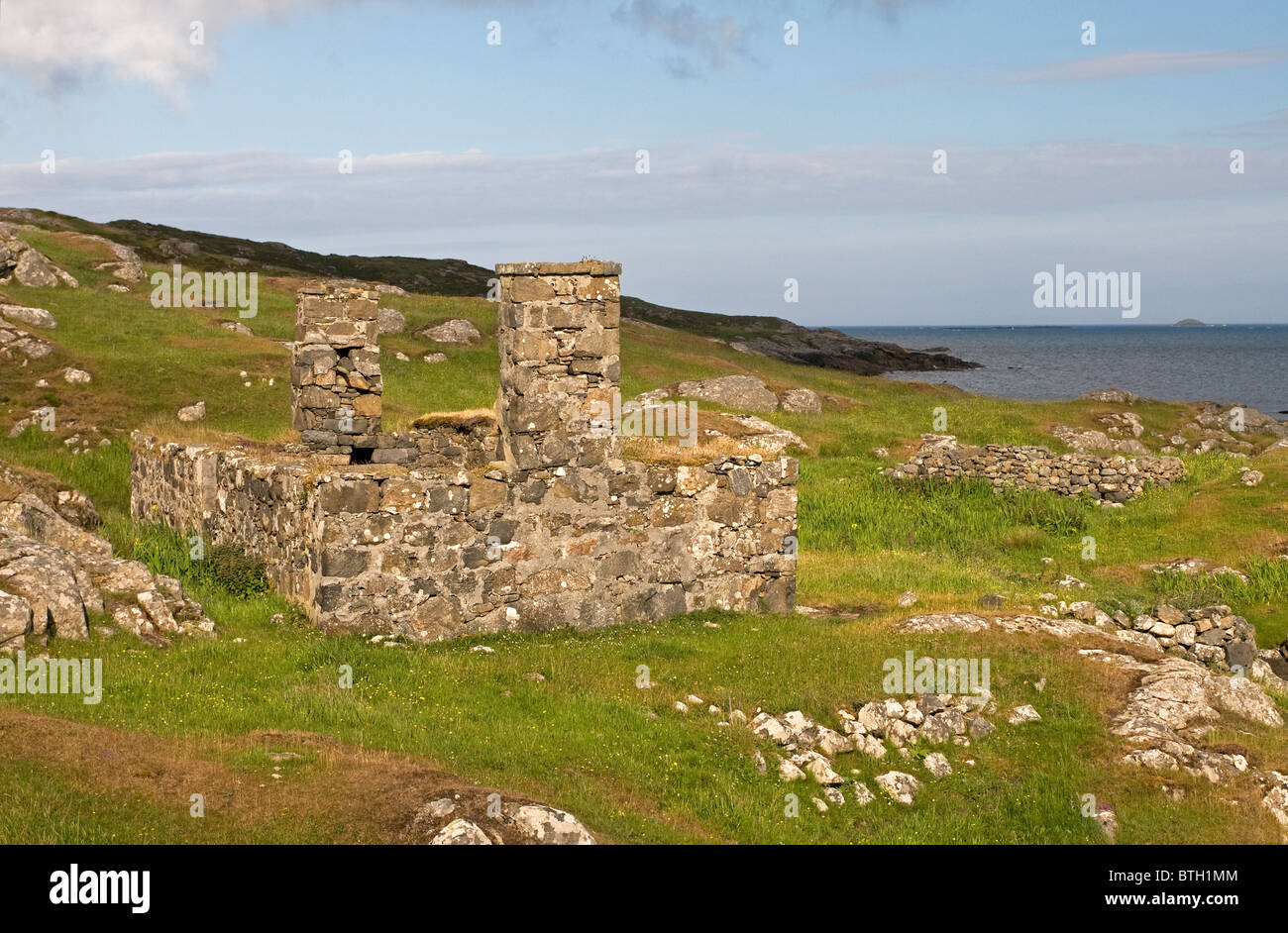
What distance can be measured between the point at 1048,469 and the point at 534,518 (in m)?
21.1

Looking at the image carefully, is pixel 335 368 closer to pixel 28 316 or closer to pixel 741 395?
pixel 28 316

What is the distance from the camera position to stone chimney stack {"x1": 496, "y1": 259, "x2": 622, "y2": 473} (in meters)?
18.5

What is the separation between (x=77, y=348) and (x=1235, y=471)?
3696 cm

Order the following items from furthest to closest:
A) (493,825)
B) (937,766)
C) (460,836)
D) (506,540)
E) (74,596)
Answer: (506,540)
(74,596)
(937,766)
(493,825)
(460,836)

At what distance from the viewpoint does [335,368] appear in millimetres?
23078

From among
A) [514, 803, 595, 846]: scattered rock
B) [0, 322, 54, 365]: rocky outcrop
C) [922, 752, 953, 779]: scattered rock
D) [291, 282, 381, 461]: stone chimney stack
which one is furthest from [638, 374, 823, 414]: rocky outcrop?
[514, 803, 595, 846]: scattered rock

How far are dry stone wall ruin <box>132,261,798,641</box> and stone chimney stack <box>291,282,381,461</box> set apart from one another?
1599mm

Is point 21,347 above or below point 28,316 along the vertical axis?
below

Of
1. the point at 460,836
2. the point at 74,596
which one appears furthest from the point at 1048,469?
the point at 460,836

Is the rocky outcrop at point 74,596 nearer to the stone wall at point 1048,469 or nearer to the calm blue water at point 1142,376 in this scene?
the stone wall at point 1048,469

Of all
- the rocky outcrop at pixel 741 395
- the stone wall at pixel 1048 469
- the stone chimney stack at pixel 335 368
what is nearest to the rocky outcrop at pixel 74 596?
the stone chimney stack at pixel 335 368

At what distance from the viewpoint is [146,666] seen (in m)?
14.4
